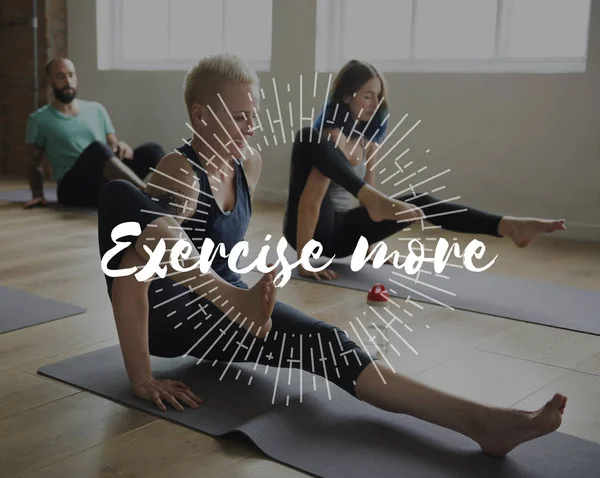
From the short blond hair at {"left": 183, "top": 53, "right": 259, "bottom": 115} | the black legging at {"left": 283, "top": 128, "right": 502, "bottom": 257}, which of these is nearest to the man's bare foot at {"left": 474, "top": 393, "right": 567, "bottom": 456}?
the short blond hair at {"left": 183, "top": 53, "right": 259, "bottom": 115}

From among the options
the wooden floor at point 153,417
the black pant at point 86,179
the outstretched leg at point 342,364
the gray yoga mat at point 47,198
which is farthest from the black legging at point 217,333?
the black pant at point 86,179

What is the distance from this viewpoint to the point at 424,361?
6.15 feet

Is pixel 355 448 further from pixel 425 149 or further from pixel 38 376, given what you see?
pixel 425 149

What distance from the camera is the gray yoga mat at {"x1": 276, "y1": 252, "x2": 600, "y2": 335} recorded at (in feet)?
7.66

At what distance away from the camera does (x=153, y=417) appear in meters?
1.48

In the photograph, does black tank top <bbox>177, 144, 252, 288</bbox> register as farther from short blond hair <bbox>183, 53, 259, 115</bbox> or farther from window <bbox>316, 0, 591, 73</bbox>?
window <bbox>316, 0, 591, 73</bbox>

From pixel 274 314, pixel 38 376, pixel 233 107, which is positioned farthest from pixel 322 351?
pixel 38 376

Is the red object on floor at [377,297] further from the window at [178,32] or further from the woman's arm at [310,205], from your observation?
the window at [178,32]

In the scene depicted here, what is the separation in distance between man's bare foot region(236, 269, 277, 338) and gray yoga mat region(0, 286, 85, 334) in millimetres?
1038

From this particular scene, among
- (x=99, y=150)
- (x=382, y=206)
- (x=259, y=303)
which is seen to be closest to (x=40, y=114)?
(x=99, y=150)

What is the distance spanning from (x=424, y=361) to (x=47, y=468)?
941 mm

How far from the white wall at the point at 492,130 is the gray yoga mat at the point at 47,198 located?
44.0 inches

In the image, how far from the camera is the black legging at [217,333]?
56.5 inches

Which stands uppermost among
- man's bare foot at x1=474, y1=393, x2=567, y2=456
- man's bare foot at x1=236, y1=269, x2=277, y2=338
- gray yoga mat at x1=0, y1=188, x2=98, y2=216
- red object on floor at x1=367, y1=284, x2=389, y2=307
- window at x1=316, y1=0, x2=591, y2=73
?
window at x1=316, y1=0, x2=591, y2=73
